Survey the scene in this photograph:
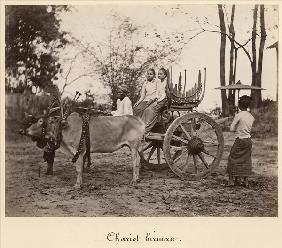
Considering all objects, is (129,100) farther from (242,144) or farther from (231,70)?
(242,144)

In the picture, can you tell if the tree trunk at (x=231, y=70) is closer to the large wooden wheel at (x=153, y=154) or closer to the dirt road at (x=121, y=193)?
the dirt road at (x=121, y=193)

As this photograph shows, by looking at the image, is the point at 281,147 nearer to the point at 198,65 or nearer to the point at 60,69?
the point at 198,65

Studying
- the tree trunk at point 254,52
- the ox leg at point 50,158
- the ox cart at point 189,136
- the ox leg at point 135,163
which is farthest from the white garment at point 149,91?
the ox leg at point 50,158

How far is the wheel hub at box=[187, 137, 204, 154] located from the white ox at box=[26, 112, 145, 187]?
0.65m

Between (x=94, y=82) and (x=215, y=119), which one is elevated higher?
(x=94, y=82)

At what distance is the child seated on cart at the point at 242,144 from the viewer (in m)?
7.25

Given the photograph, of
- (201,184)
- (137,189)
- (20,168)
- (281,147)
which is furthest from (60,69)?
(281,147)

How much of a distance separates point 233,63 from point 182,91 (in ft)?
2.45

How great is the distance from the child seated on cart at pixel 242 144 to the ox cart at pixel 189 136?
26 centimetres

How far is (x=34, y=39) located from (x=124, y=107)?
1421 mm

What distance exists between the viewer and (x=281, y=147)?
7.09 m
